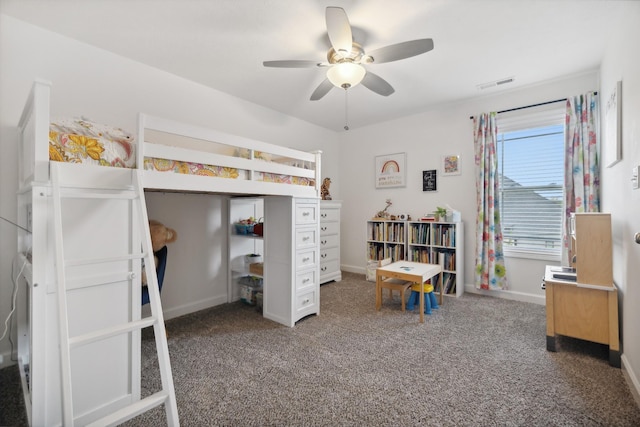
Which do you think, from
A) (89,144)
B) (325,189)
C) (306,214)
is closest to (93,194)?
(89,144)

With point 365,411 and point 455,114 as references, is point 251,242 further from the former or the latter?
point 455,114

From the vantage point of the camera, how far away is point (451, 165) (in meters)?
3.87

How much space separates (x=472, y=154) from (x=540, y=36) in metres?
1.55

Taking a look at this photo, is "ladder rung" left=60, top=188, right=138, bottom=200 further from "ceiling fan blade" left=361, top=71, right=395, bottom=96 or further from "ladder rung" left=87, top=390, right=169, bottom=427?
"ceiling fan blade" left=361, top=71, right=395, bottom=96

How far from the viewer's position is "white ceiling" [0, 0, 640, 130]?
Answer: 6.50 feet

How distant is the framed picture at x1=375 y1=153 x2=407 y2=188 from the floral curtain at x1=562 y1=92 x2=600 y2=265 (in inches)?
74.9

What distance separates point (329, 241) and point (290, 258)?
168 centimetres

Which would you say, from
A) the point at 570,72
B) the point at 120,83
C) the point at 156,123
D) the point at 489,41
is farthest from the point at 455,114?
the point at 120,83

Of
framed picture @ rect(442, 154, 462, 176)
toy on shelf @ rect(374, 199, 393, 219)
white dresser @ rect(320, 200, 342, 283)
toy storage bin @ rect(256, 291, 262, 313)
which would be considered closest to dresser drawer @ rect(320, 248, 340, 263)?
white dresser @ rect(320, 200, 342, 283)

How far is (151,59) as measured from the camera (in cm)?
266

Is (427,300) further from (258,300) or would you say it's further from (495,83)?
(495,83)

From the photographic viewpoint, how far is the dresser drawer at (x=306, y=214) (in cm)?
274

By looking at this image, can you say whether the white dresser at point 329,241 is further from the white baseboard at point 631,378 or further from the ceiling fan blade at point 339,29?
the white baseboard at point 631,378

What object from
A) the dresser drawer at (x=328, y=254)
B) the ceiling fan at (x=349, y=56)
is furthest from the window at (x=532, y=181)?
the dresser drawer at (x=328, y=254)
